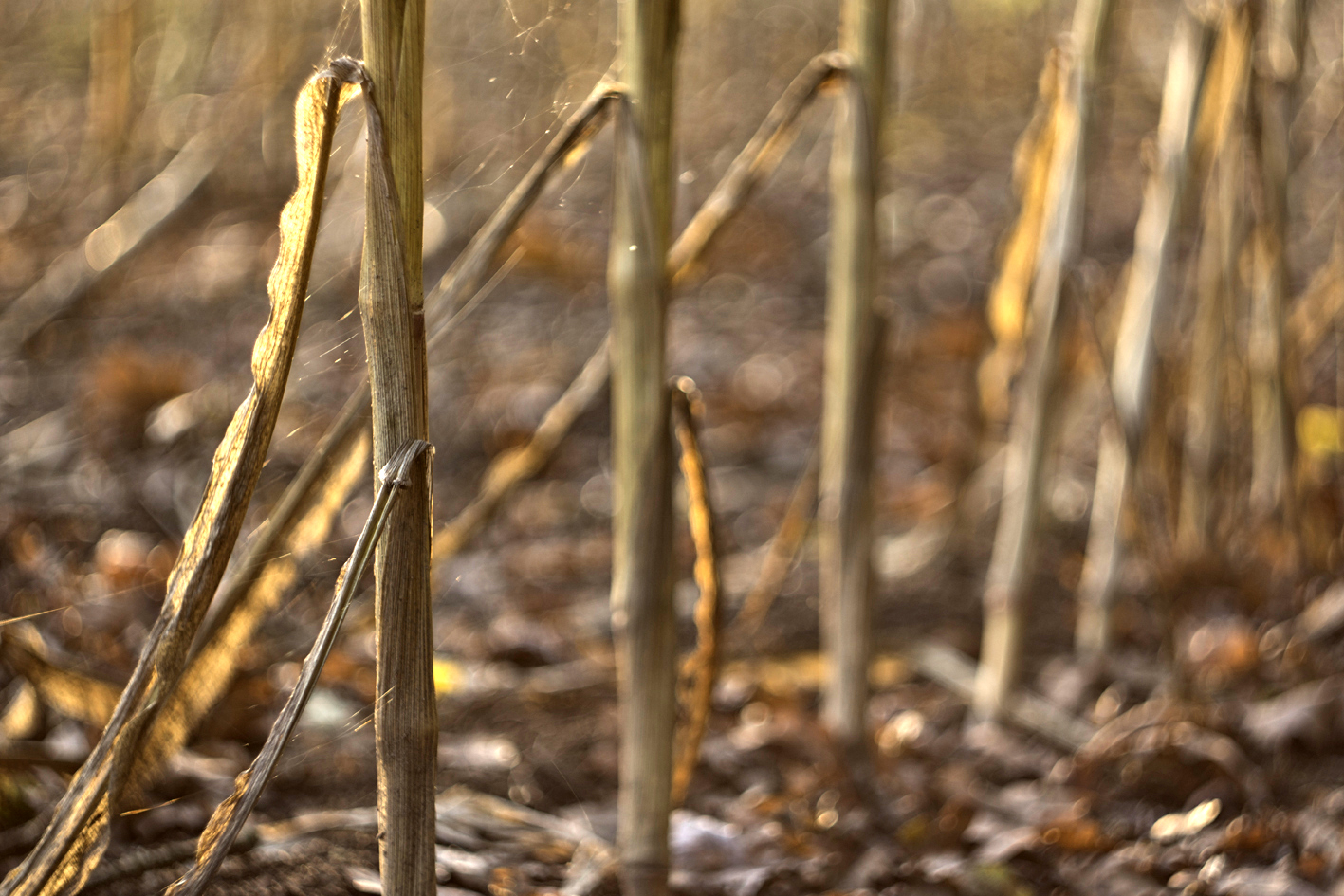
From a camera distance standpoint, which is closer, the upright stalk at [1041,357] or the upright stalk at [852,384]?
the upright stalk at [852,384]

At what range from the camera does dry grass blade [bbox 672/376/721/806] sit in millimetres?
787

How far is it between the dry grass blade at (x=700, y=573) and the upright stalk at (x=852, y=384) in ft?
0.96

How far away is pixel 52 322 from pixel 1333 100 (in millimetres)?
3649

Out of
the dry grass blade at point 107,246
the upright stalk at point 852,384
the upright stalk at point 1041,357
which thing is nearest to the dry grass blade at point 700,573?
the upright stalk at point 852,384

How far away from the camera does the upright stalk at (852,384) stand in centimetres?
105

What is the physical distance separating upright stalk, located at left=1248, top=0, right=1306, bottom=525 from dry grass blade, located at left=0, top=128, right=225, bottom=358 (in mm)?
2507

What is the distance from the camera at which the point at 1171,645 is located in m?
1.26

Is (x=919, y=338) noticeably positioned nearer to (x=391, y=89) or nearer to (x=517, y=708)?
(x=517, y=708)

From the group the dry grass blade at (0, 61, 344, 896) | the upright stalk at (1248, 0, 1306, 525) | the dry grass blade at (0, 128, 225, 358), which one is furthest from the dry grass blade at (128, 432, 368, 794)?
the dry grass blade at (0, 128, 225, 358)

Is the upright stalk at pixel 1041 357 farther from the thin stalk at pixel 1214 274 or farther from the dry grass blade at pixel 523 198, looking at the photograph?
the dry grass blade at pixel 523 198

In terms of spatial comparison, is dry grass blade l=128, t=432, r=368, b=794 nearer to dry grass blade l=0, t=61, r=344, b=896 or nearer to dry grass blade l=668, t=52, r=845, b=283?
dry grass blade l=0, t=61, r=344, b=896

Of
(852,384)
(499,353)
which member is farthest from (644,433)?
(499,353)

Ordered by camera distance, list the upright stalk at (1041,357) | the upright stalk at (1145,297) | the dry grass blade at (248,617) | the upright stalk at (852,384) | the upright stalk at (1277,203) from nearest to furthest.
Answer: the dry grass blade at (248,617)
the upright stalk at (852,384)
the upright stalk at (1041,357)
the upright stalk at (1145,297)
the upright stalk at (1277,203)

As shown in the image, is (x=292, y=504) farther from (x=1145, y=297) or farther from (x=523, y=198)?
(x=1145, y=297)
